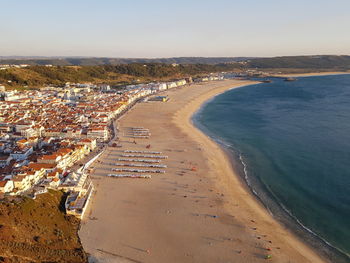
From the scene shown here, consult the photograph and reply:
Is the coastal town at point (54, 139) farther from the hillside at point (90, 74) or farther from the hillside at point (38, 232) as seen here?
the hillside at point (90, 74)

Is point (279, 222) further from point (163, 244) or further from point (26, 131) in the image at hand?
point (26, 131)

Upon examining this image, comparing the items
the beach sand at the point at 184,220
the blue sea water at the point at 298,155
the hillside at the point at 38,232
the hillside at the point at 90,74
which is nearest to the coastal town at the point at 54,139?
the hillside at the point at 38,232

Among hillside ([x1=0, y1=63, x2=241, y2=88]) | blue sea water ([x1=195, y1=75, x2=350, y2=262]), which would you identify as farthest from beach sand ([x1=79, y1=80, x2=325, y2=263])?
hillside ([x1=0, y1=63, x2=241, y2=88])

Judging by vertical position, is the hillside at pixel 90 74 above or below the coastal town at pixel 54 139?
above

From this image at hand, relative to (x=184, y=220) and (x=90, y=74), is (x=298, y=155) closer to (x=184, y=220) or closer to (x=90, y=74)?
(x=184, y=220)

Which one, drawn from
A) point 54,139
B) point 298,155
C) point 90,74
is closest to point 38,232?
point 54,139

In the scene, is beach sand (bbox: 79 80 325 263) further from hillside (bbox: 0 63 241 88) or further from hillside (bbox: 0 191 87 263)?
hillside (bbox: 0 63 241 88)

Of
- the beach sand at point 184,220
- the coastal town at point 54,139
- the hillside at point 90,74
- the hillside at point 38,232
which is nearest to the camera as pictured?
the hillside at point 38,232

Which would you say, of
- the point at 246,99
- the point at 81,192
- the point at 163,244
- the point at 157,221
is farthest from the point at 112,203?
Result: the point at 246,99
